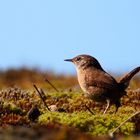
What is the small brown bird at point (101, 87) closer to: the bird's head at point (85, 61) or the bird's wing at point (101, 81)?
the bird's wing at point (101, 81)

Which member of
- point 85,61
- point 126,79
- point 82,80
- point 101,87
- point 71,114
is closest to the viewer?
point 71,114

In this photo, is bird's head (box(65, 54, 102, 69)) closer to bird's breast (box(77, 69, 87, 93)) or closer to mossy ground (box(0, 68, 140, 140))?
bird's breast (box(77, 69, 87, 93))

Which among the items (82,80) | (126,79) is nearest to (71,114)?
(82,80)

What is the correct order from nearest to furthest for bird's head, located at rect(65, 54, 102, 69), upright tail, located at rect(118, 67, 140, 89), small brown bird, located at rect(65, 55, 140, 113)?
small brown bird, located at rect(65, 55, 140, 113)
upright tail, located at rect(118, 67, 140, 89)
bird's head, located at rect(65, 54, 102, 69)

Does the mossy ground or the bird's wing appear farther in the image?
the bird's wing

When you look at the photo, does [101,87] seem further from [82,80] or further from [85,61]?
[85,61]

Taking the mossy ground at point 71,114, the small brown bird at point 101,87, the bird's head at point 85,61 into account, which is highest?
the bird's head at point 85,61

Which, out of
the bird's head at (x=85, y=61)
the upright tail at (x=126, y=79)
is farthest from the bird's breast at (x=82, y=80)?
the upright tail at (x=126, y=79)

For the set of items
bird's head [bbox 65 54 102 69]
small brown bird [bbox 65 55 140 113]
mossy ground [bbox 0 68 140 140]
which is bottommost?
mossy ground [bbox 0 68 140 140]

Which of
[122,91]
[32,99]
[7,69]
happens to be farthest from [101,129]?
[7,69]

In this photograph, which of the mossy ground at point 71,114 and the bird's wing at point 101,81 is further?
the bird's wing at point 101,81

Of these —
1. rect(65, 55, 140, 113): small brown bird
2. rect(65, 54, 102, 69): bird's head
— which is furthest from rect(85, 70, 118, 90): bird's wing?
rect(65, 54, 102, 69): bird's head

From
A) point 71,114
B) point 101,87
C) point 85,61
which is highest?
point 85,61
